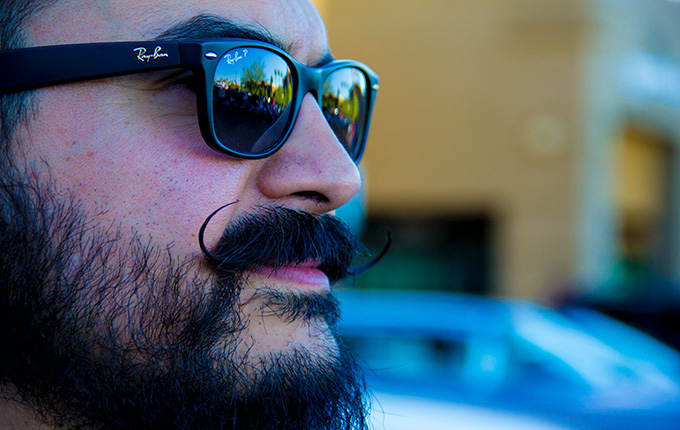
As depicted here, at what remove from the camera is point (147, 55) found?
1403mm

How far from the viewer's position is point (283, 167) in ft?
4.99

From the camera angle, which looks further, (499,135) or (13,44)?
(499,135)

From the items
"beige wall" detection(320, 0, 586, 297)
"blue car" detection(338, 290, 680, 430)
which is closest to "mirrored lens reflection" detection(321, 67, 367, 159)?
"blue car" detection(338, 290, 680, 430)

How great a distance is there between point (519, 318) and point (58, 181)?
4051 millimetres

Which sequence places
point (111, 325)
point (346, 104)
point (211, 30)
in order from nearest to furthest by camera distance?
point (111, 325) < point (211, 30) < point (346, 104)

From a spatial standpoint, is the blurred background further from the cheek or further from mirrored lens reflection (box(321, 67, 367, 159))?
the cheek

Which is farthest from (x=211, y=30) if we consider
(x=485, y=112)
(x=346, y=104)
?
(x=485, y=112)

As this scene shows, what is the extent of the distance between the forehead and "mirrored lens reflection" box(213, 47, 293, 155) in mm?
83

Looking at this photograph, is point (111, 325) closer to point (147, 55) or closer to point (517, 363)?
point (147, 55)

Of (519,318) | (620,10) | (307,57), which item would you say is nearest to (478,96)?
(620,10)

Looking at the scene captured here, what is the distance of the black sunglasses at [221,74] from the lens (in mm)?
1368

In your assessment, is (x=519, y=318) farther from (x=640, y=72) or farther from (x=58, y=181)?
(x=640, y=72)

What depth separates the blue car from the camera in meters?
3.74

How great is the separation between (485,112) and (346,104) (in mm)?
11221
